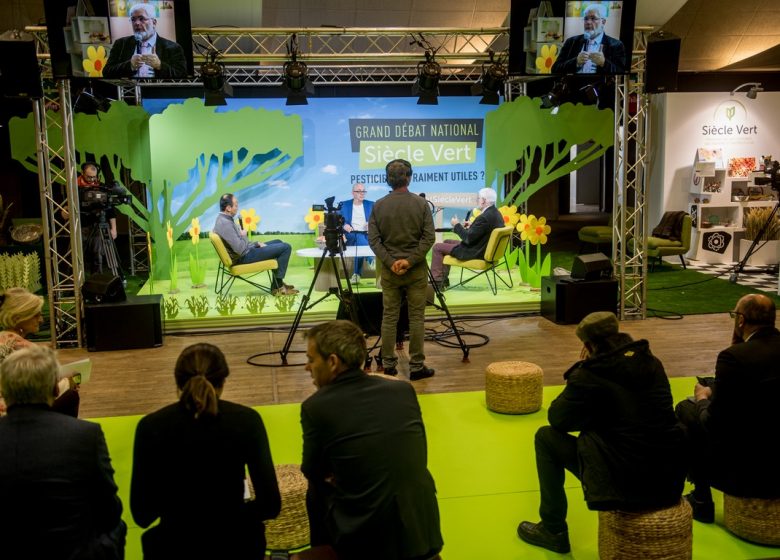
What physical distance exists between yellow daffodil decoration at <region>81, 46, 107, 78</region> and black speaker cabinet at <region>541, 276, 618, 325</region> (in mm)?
4603

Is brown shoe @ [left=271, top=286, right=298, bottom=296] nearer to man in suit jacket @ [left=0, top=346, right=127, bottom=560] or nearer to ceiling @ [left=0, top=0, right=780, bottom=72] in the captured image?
ceiling @ [left=0, top=0, right=780, bottom=72]

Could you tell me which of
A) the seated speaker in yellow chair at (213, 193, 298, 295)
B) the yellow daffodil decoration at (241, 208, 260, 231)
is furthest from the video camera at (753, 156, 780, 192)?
the yellow daffodil decoration at (241, 208, 260, 231)

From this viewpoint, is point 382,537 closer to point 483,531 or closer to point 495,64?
point 483,531

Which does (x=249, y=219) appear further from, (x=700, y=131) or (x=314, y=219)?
(x=700, y=131)

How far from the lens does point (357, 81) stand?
1124 centimetres

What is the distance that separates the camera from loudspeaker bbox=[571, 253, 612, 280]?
26.9ft

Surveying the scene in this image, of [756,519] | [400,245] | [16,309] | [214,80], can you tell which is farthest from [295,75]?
[756,519]

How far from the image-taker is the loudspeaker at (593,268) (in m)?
8.20

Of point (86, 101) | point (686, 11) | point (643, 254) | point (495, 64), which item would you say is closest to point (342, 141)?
point (495, 64)

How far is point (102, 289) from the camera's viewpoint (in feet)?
24.4

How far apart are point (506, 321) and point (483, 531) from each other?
479 cm

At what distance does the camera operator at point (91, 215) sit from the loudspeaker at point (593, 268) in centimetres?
524

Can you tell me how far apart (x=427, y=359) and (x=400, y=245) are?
135cm

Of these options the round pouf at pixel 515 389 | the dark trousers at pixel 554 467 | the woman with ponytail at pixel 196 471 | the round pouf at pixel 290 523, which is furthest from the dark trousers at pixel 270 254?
the woman with ponytail at pixel 196 471
